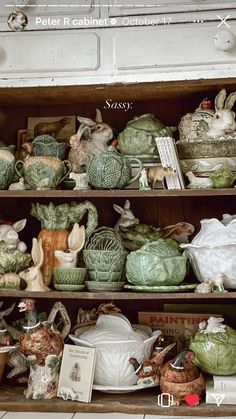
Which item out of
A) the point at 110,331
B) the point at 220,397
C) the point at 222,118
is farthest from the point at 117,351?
the point at 222,118

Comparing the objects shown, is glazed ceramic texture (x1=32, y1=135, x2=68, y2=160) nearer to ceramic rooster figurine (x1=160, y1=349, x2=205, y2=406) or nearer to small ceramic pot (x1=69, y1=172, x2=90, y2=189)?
small ceramic pot (x1=69, y1=172, x2=90, y2=189)

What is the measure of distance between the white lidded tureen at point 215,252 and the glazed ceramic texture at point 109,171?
0.29 m

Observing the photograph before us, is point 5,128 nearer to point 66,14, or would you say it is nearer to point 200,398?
point 66,14

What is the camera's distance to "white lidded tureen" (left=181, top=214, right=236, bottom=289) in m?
1.80

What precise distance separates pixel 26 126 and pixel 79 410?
42.3 inches

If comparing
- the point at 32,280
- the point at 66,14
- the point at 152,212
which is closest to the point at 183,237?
the point at 152,212

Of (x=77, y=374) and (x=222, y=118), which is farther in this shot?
(x=222, y=118)

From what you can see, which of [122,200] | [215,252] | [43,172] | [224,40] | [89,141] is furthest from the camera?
[122,200]

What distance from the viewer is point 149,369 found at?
179 cm

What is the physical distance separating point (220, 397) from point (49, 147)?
38.7 inches

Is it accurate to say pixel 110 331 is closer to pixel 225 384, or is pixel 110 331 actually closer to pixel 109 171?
pixel 225 384

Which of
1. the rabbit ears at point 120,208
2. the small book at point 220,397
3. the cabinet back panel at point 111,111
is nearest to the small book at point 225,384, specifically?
the small book at point 220,397

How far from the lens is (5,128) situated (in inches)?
89.2

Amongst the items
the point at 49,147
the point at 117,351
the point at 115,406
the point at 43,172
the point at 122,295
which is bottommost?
the point at 115,406
